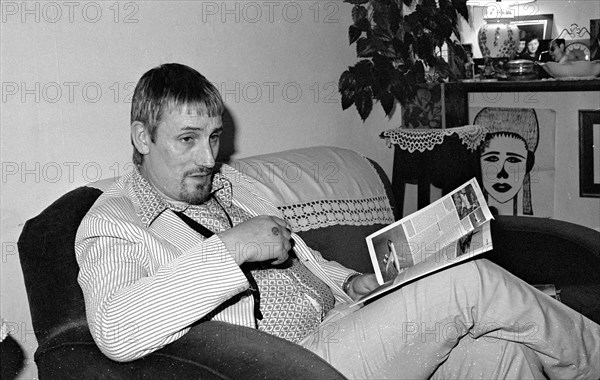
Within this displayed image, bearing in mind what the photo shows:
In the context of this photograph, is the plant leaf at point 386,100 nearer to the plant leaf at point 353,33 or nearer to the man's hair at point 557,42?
the plant leaf at point 353,33

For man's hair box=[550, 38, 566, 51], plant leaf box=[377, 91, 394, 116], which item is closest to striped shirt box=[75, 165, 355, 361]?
plant leaf box=[377, 91, 394, 116]

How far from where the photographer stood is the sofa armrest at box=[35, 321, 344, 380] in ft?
3.88

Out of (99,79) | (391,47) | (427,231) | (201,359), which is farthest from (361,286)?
(391,47)

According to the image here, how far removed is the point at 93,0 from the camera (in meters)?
1.94

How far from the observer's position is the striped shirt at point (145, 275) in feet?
4.26

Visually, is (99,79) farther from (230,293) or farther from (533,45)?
(533,45)

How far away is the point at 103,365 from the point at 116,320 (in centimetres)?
10

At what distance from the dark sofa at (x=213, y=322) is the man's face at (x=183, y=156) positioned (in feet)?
0.59

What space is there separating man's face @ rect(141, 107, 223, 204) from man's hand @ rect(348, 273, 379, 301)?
1.50 ft

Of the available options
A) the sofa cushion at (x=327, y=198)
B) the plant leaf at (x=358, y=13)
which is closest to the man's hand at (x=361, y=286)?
the sofa cushion at (x=327, y=198)

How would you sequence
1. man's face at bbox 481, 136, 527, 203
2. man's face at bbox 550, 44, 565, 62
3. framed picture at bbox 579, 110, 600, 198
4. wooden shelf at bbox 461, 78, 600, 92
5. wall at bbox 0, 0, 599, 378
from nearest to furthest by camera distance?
wall at bbox 0, 0, 599, 378 → wooden shelf at bbox 461, 78, 600, 92 → man's face at bbox 550, 44, 565, 62 → framed picture at bbox 579, 110, 600, 198 → man's face at bbox 481, 136, 527, 203

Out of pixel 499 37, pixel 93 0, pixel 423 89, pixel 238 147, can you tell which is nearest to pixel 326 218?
pixel 238 147

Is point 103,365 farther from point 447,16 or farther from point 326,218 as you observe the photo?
point 447,16

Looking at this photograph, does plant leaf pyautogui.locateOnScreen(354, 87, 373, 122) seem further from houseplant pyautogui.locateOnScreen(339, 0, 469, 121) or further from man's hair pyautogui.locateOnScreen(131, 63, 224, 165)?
man's hair pyautogui.locateOnScreen(131, 63, 224, 165)
